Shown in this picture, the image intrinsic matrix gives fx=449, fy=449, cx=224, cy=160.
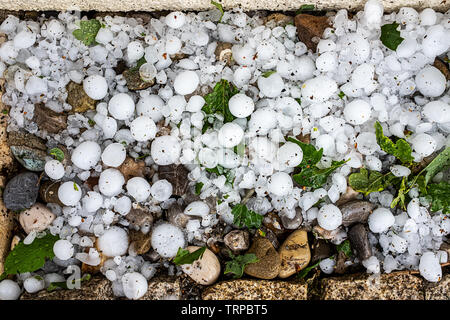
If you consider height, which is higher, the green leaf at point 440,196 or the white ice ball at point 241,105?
the white ice ball at point 241,105

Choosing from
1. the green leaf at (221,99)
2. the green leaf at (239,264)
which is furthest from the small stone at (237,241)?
the green leaf at (221,99)

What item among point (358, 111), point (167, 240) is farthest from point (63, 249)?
point (358, 111)

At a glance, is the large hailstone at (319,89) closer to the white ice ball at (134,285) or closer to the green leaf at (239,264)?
the green leaf at (239,264)

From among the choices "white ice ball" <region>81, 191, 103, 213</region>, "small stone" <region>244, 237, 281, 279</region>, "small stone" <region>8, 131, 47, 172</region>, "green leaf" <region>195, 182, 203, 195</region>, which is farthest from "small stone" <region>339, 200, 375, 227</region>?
"small stone" <region>8, 131, 47, 172</region>

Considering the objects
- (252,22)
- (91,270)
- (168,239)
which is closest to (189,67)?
(252,22)

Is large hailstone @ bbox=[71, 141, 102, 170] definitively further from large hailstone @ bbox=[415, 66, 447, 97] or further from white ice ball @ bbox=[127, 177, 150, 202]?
large hailstone @ bbox=[415, 66, 447, 97]

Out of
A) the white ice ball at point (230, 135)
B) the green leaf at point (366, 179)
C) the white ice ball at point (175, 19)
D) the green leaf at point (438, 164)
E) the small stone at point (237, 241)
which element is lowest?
the small stone at point (237, 241)
